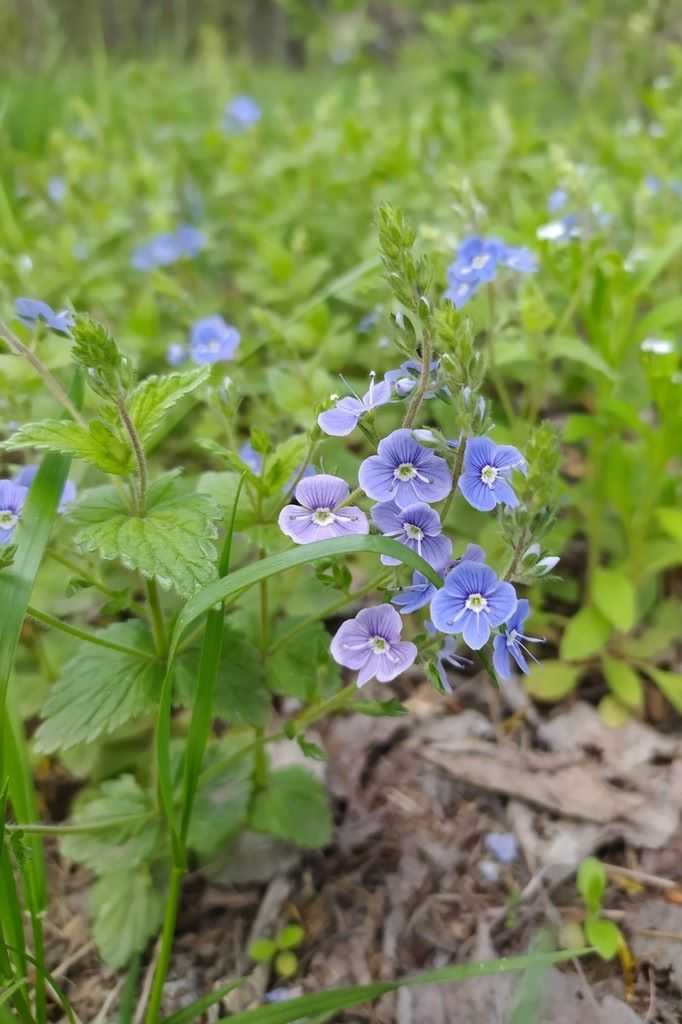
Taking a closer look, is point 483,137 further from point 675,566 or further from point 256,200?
point 675,566

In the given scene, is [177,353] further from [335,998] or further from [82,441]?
[335,998]

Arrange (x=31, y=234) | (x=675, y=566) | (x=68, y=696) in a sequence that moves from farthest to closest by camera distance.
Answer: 1. (x=31, y=234)
2. (x=675, y=566)
3. (x=68, y=696)

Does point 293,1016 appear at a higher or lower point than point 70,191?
lower

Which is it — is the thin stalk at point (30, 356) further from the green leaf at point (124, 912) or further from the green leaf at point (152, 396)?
the green leaf at point (124, 912)

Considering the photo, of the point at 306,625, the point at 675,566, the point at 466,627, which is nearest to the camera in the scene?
the point at 466,627

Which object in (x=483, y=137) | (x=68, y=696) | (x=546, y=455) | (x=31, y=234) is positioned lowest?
(x=68, y=696)

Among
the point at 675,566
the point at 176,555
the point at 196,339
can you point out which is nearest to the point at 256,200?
the point at 196,339

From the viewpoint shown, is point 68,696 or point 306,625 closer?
point 68,696

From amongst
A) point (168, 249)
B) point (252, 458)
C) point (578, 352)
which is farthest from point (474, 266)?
point (168, 249)
